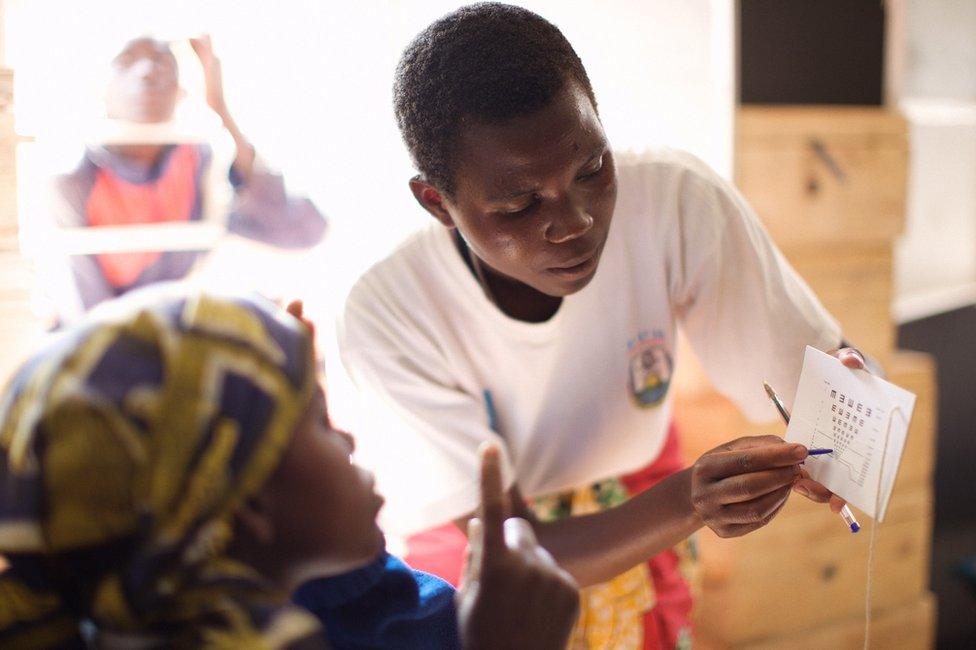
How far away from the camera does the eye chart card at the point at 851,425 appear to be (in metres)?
0.82

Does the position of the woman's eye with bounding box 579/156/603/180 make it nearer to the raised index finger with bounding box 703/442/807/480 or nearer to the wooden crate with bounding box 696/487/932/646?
the raised index finger with bounding box 703/442/807/480

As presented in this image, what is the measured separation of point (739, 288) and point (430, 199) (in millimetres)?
412

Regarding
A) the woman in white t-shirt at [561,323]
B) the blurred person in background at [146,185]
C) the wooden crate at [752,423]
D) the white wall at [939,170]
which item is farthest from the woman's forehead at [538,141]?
the white wall at [939,170]

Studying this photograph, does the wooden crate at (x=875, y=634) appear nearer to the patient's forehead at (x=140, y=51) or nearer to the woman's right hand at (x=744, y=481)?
the woman's right hand at (x=744, y=481)

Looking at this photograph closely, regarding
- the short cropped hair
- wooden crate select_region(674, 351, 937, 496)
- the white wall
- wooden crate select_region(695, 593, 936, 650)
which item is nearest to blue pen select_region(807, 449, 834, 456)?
the short cropped hair

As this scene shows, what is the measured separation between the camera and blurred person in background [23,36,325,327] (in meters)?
1.46

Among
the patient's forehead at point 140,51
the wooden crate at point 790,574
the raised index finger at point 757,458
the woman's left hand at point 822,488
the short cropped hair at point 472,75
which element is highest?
the patient's forehead at point 140,51

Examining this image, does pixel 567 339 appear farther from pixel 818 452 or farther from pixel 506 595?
pixel 506 595

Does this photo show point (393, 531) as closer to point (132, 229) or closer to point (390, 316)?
point (390, 316)

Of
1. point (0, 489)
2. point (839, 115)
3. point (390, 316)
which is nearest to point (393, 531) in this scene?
point (390, 316)

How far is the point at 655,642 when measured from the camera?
1236 millimetres

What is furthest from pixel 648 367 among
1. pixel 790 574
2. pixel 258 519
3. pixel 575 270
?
pixel 790 574

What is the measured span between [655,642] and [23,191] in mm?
A: 991

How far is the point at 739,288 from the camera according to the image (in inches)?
46.3
